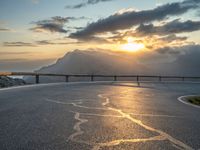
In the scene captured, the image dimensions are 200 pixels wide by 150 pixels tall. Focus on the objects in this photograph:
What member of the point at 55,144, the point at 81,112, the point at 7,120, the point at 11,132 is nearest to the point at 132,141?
the point at 55,144

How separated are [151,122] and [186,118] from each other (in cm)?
169

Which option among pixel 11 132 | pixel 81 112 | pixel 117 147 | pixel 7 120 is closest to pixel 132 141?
pixel 117 147

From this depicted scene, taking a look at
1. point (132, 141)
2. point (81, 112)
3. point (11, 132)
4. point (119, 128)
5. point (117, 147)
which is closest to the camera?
point (117, 147)

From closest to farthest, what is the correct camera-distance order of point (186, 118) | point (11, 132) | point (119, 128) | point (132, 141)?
point (132, 141)
point (11, 132)
point (119, 128)
point (186, 118)

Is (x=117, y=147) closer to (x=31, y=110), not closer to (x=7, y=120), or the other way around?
(x=7, y=120)

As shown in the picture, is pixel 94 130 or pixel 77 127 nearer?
pixel 94 130

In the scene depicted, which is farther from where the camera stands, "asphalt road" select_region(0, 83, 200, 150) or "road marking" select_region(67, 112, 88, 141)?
"road marking" select_region(67, 112, 88, 141)

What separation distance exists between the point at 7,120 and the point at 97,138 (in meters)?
3.51

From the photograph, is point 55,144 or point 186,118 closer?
point 55,144

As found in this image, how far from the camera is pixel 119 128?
963cm

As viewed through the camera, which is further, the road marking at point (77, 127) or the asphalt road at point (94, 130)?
the road marking at point (77, 127)

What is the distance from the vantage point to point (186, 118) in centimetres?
1201

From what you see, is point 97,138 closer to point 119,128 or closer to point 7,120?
point 119,128

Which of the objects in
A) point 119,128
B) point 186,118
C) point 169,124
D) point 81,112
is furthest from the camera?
point 81,112
